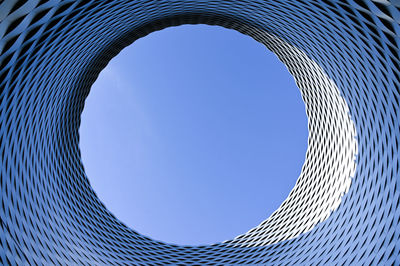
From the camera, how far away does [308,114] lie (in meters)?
49.2

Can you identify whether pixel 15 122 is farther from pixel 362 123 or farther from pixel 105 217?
pixel 362 123

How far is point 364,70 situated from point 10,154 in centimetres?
3136

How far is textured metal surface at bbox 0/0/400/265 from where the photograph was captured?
24094 mm

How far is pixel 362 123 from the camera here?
32.9m

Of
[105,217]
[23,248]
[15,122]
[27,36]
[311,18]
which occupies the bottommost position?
[23,248]

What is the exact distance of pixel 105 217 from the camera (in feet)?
165

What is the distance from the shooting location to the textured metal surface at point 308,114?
2409 cm

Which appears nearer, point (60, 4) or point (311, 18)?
point (60, 4)

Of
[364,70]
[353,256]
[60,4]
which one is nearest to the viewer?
[60,4]

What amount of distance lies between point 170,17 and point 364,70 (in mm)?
25253

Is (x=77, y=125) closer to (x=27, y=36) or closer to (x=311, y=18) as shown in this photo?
(x=27, y=36)

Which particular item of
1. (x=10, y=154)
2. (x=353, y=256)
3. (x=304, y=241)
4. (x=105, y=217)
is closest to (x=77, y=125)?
(x=105, y=217)

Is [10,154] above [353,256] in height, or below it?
above

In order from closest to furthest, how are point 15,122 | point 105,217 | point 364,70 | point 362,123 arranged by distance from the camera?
point 15,122 < point 364,70 < point 362,123 < point 105,217
